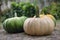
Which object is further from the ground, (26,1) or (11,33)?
(26,1)

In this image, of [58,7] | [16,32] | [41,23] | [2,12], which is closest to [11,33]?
[16,32]

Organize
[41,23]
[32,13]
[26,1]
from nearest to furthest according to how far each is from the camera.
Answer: [41,23]
[32,13]
[26,1]

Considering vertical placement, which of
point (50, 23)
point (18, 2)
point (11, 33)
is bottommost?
point (11, 33)

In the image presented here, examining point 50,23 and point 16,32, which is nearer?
point 50,23

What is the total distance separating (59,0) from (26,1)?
1.17 meters

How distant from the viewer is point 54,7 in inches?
205

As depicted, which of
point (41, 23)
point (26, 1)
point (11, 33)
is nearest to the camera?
point (41, 23)

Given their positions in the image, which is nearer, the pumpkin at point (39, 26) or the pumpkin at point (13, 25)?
the pumpkin at point (39, 26)

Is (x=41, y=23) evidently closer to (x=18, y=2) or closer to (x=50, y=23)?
(x=50, y=23)

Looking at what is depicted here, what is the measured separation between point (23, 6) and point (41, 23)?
7.96 ft

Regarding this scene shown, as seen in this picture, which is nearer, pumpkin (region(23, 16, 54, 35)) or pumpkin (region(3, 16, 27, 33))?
pumpkin (region(23, 16, 54, 35))

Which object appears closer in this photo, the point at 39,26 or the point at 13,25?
the point at 39,26

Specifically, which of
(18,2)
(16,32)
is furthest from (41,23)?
(18,2)

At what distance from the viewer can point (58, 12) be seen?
5051mm
